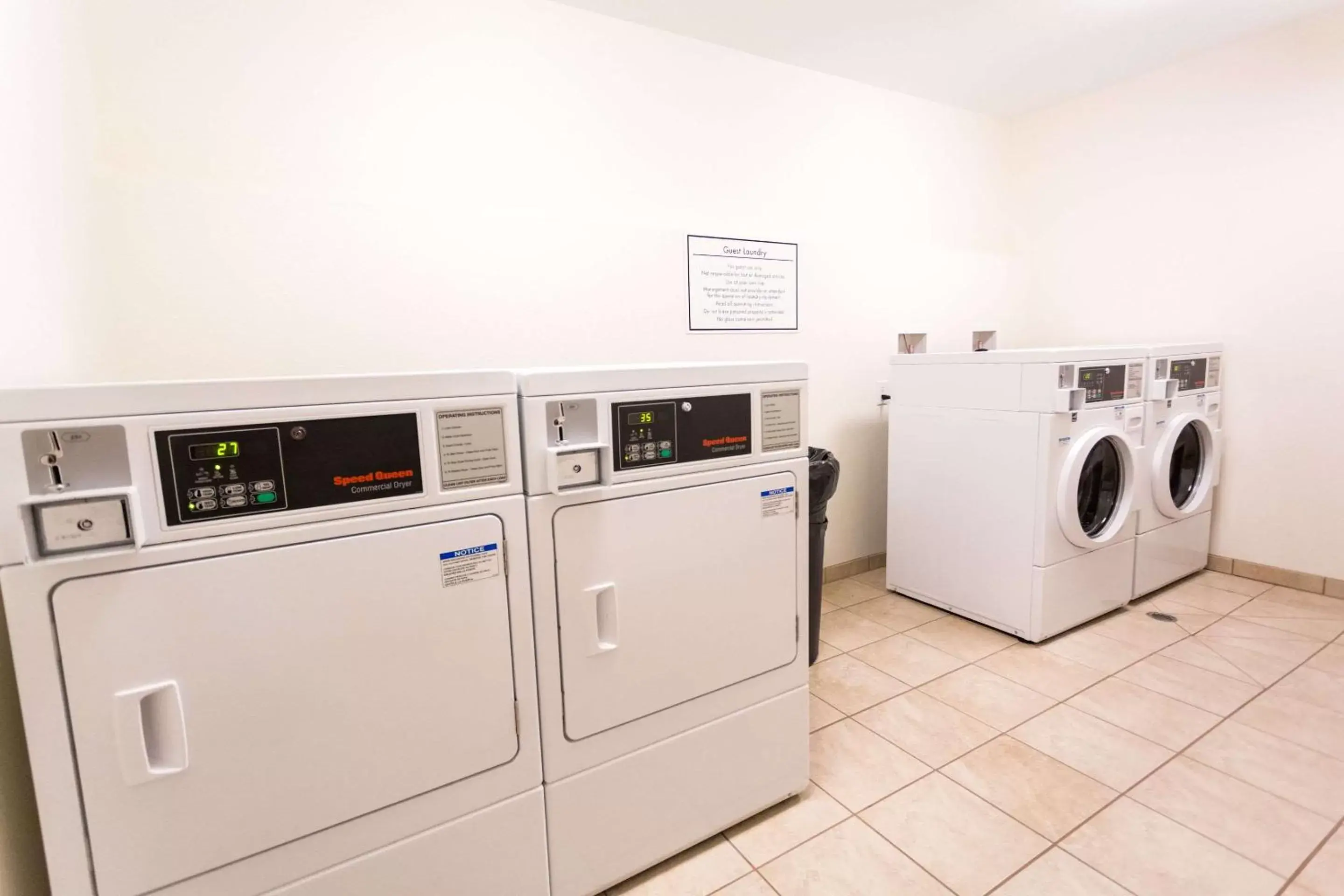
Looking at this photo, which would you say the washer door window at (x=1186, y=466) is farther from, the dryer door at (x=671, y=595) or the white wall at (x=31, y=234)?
the white wall at (x=31, y=234)

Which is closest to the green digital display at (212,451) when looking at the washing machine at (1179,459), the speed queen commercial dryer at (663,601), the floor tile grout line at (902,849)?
the speed queen commercial dryer at (663,601)

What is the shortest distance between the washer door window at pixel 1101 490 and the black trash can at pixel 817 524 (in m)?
1.18

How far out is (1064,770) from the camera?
183cm

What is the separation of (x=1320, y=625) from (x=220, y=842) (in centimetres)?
393

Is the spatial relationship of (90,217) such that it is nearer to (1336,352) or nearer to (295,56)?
(295,56)

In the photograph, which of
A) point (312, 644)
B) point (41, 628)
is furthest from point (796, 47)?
point (41, 628)

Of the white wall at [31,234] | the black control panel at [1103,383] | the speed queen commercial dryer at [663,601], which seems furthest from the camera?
the black control panel at [1103,383]

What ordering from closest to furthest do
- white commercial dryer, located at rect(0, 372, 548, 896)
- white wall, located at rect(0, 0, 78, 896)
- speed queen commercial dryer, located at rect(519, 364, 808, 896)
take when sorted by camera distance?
white commercial dryer, located at rect(0, 372, 548, 896), white wall, located at rect(0, 0, 78, 896), speed queen commercial dryer, located at rect(519, 364, 808, 896)

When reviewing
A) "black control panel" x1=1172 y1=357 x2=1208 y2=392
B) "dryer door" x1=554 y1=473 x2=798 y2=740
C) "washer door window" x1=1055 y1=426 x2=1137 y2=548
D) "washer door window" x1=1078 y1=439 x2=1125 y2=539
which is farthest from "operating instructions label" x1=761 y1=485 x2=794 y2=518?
"black control panel" x1=1172 y1=357 x2=1208 y2=392

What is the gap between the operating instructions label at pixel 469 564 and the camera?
3.92 feet

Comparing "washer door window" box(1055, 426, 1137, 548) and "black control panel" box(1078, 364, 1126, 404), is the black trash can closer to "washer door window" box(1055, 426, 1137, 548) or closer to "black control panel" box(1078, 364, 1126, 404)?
"washer door window" box(1055, 426, 1137, 548)

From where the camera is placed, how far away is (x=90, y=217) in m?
1.71

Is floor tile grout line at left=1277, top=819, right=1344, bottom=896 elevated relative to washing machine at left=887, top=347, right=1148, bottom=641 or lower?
lower

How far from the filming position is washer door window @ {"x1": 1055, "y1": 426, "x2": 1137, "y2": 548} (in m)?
2.48
